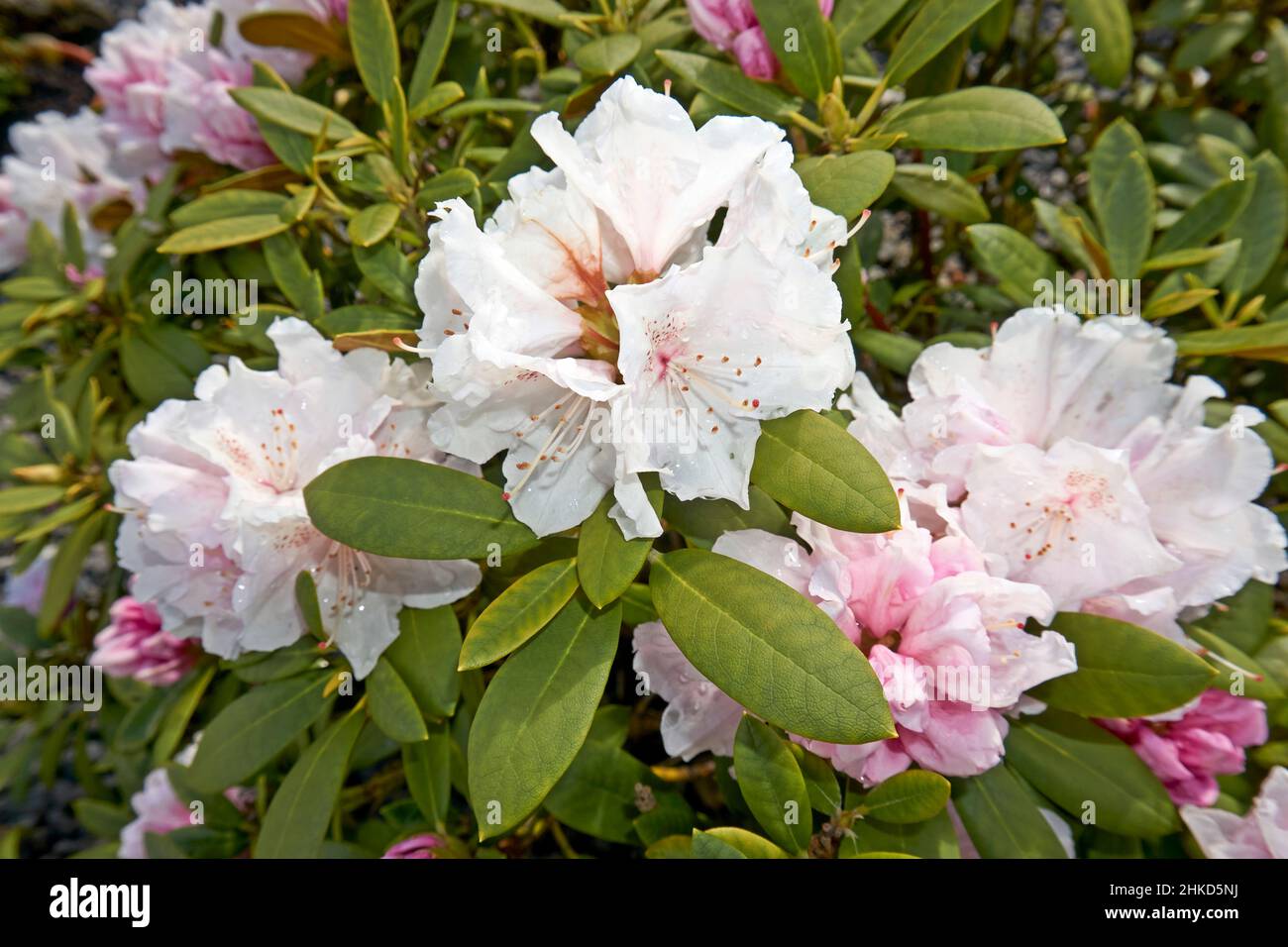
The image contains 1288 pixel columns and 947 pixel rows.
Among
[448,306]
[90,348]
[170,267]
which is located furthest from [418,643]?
[90,348]

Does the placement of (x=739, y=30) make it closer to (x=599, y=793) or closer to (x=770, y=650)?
(x=770, y=650)

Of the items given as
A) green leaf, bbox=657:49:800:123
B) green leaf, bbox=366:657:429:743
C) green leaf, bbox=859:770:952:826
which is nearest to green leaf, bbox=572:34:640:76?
green leaf, bbox=657:49:800:123

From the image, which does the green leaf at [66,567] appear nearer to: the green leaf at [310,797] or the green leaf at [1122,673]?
the green leaf at [310,797]

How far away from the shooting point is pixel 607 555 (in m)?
0.86

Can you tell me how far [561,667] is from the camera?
90 cm

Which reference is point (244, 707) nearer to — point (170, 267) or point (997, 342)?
point (170, 267)

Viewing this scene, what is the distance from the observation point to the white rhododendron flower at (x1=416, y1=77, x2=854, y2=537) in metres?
0.78

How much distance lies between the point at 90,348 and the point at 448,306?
1121 millimetres

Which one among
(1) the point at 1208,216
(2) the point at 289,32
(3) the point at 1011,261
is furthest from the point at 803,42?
(2) the point at 289,32

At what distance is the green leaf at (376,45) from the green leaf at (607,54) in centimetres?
24

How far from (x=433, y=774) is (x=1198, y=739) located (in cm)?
86

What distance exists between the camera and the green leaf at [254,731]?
113 centimetres

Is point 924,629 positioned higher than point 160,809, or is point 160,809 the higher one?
point 924,629

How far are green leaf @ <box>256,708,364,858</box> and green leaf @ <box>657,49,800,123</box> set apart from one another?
2.76 ft
